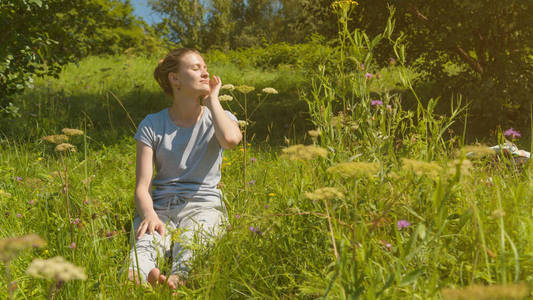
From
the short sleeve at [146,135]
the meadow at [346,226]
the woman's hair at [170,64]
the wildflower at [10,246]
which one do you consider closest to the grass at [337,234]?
the meadow at [346,226]

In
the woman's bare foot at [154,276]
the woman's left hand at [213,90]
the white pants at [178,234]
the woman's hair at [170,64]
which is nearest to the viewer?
the woman's bare foot at [154,276]

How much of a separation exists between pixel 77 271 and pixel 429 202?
125cm

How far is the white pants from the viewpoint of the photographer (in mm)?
1993

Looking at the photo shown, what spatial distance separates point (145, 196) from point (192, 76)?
0.81 metres

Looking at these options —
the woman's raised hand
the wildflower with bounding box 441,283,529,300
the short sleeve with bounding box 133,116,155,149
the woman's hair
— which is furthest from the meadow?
A: the woman's hair

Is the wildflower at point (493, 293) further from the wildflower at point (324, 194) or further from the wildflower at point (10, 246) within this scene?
the wildflower at point (10, 246)

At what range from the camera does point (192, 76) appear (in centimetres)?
264

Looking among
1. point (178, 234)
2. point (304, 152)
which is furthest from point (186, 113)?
point (304, 152)

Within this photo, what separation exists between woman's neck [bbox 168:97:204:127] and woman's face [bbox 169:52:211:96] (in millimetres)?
103

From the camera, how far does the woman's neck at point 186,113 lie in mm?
2764

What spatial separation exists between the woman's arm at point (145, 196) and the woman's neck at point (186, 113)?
0.30m

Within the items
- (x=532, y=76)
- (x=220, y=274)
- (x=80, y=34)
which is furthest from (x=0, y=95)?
(x=532, y=76)

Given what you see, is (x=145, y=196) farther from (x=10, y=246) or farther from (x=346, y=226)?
(x=10, y=246)

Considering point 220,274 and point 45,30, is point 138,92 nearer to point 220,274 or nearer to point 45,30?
point 45,30
